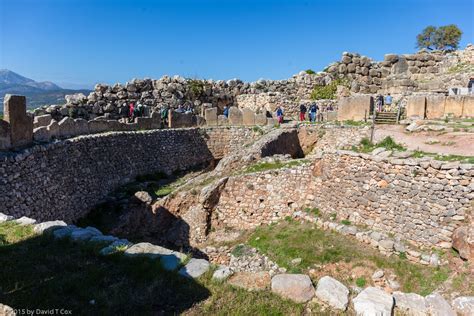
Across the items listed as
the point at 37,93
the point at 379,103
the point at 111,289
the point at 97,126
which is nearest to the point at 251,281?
the point at 111,289

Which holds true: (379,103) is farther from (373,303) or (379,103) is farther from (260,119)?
(373,303)

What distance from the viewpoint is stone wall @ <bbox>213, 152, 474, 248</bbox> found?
9844 mm

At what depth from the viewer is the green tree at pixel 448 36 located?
164 feet

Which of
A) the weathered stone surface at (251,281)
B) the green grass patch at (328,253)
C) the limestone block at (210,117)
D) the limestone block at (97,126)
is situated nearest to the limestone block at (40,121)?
the limestone block at (97,126)

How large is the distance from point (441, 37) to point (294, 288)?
57.2m

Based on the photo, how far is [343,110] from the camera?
21219mm

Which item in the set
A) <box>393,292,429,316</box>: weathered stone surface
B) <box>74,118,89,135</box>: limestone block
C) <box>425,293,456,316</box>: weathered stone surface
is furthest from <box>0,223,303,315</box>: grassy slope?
<box>74,118,89,135</box>: limestone block

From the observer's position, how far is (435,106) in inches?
739

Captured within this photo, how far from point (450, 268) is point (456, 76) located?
A: 1961 centimetres

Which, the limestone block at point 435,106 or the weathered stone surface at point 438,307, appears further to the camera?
the limestone block at point 435,106

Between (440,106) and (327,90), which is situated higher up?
(327,90)

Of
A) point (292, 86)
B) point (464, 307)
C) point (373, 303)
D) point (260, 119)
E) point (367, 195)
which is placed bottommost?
point (367, 195)

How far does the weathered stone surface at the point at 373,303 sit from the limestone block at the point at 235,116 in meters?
17.6

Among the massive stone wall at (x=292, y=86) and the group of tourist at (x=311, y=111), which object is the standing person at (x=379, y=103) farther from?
the group of tourist at (x=311, y=111)
